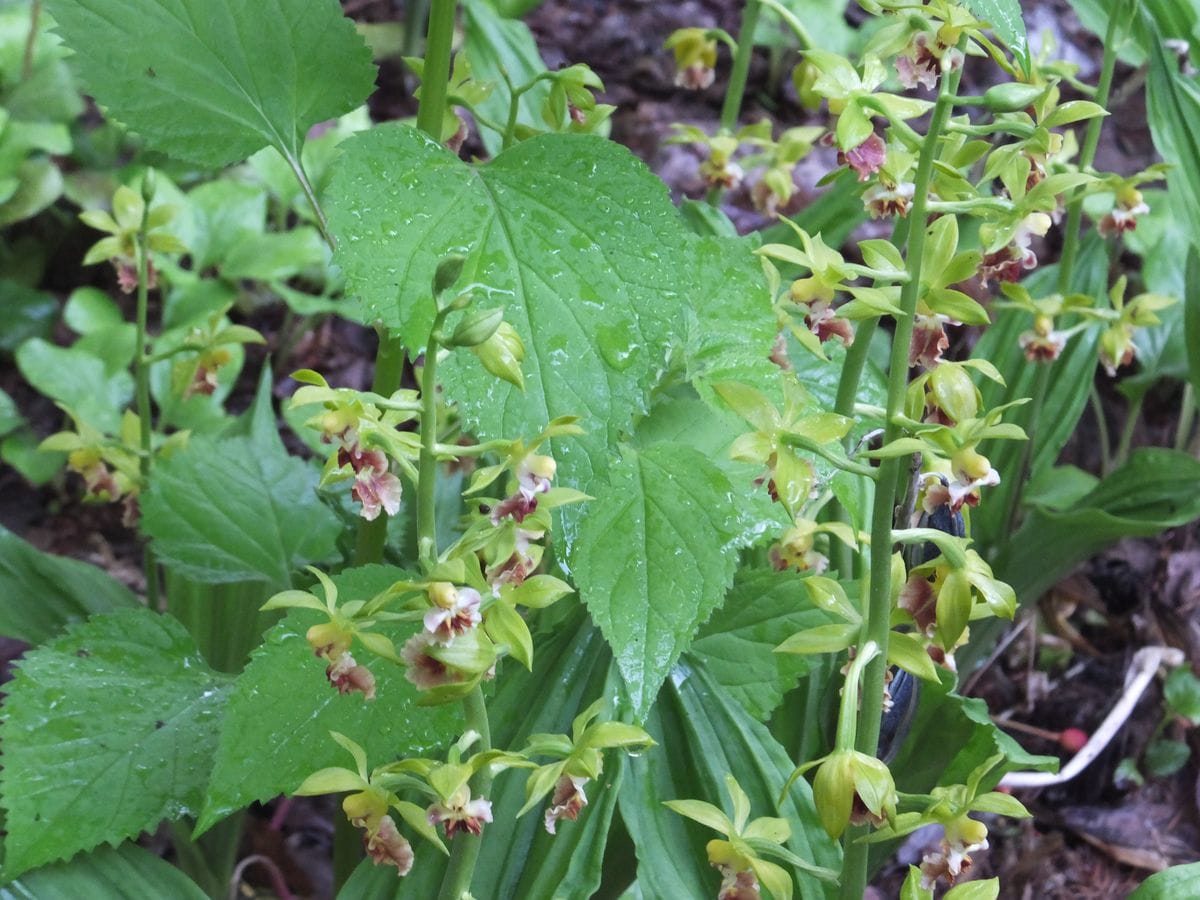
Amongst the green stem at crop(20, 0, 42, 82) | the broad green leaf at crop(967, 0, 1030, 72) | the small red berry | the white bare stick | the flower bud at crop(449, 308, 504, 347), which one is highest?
the broad green leaf at crop(967, 0, 1030, 72)

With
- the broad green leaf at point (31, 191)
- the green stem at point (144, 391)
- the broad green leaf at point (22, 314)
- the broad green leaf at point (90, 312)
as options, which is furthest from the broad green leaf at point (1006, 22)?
the broad green leaf at point (22, 314)

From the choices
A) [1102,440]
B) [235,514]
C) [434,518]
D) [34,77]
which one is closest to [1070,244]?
[1102,440]

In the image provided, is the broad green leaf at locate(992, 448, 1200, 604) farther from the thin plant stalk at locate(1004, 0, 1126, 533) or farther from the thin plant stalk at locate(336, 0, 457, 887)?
the thin plant stalk at locate(336, 0, 457, 887)

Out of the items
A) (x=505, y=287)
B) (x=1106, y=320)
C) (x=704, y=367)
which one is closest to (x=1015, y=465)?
(x=1106, y=320)

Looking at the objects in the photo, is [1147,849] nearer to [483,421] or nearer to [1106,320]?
[1106,320]

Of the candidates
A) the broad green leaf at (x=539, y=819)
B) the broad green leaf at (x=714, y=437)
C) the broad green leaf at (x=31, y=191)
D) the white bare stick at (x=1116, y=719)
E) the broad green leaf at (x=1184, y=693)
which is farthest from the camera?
the broad green leaf at (x=31, y=191)

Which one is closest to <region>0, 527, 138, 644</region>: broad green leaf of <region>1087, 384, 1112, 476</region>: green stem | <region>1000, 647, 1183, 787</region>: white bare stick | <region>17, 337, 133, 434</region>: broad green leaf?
<region>17, 337, 133, 434</region>: broad green leaf

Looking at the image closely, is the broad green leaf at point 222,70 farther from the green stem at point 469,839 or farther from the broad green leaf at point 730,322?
the green stem at point 469,839
